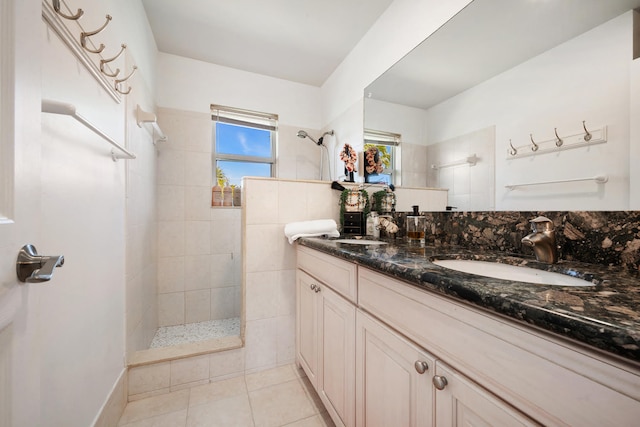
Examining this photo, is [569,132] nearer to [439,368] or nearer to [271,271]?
[439,368]

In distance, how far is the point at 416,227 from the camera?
1.29m

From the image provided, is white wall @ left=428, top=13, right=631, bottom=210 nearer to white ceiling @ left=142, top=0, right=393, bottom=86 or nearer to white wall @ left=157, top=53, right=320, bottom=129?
white ceiling @ left=142, top=0, right=393, bottom=86

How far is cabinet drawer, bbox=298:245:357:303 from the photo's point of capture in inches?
38.1

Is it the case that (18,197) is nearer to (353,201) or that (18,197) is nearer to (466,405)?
(466,405)

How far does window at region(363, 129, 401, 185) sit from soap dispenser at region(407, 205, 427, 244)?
1.15 feet

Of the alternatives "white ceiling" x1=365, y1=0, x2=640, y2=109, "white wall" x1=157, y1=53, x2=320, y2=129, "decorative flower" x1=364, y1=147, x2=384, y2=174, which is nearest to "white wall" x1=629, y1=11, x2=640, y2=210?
"white ceiling" x1=365, y1=0, x2=640, y2=109

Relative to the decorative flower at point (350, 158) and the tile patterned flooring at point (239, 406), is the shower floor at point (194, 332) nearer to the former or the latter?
the tile patterned flooring at point (239, 406)

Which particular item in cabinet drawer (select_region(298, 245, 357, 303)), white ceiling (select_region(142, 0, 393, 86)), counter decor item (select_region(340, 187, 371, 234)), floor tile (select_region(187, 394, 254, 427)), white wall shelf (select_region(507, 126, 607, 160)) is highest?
white ceiling (select_region(142, 0, 393, 86))

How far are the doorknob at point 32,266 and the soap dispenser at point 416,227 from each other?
4.20 feet

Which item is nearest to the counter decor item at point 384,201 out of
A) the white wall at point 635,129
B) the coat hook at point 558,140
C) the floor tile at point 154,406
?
the coat hook at point 558,140

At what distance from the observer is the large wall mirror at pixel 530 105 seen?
27.8 inches

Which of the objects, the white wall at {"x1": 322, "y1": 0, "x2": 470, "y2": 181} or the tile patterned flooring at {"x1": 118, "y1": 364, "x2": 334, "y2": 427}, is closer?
the tile patterned flooring at {"x1": 118, "y1": 364, "x2": 334, "y2": 427}

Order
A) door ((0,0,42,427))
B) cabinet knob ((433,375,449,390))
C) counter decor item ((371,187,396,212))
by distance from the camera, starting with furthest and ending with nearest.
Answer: counter decor item ((371,187,396,212)) < cabinet knob ((433,375,449,390)) < door ((0,0,42,427))

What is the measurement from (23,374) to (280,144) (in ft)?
7.92
